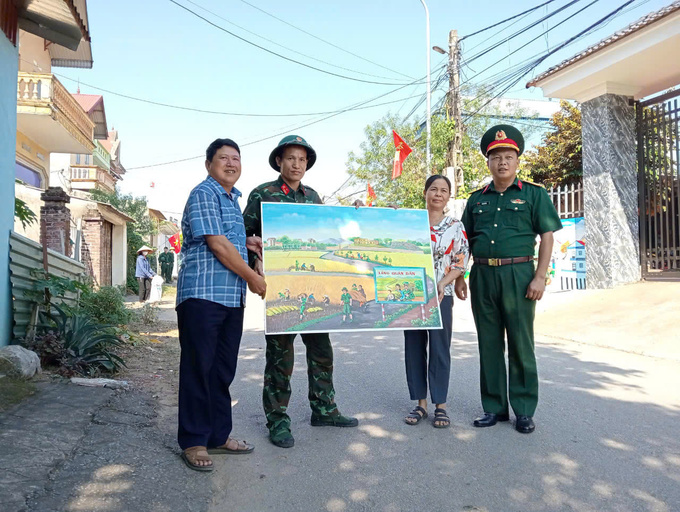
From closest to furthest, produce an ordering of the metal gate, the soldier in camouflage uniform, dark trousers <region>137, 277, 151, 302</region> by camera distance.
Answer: the soldier in camouflage uniform, the metal gate, dark trousers <region>137, 277, 151, 302</region>

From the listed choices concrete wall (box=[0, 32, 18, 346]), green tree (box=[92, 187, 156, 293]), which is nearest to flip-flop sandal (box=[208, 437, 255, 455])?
concrete wall (box=[0, 32, 18, 346])

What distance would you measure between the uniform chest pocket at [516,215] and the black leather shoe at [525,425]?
4.47 feet

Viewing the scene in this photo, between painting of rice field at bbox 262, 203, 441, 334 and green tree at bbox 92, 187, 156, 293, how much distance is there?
18583 mm

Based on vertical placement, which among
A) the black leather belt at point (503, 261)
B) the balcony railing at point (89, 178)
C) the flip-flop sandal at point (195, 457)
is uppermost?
the balcony railing at point (89, 178)

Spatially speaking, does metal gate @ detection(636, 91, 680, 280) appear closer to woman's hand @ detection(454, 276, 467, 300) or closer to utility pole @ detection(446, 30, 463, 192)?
utility pole @ detection(446, 30, 463, 192)

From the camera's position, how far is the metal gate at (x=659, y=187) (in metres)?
9.86

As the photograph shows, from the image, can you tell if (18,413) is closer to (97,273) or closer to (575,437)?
(575,437)

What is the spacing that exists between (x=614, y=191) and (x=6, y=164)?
33.6 ft

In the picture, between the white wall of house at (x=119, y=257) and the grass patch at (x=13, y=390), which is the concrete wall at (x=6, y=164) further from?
the white wall of house at (x=119, y=257)

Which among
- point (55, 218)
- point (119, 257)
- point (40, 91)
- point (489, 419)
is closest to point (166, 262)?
point (119, 257)

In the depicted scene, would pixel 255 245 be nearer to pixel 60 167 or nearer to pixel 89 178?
pixel 60 167

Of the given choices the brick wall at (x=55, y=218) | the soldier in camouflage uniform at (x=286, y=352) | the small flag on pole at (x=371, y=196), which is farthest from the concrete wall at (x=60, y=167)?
the soldier in camouflage uniform at (x=286, y=352)

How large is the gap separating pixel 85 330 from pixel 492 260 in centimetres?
401

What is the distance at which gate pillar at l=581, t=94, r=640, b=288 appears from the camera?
34.9 ft
